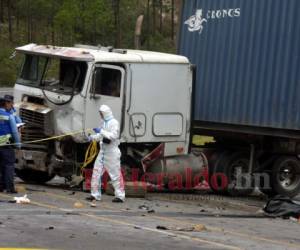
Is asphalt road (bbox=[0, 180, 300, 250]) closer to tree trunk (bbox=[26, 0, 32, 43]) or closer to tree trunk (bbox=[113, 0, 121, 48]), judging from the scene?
tree trunk (bbox=[113, 0, 121, 48])

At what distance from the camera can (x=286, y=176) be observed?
14984mm

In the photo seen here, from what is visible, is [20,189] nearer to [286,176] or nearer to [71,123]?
[71,123]

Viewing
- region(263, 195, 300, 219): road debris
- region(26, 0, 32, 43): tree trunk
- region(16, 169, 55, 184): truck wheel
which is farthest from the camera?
region(26, 0, 32, 43): tree trunk

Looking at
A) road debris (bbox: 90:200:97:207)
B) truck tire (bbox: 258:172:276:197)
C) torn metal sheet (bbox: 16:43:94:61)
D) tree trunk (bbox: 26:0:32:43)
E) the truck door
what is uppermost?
tree trunk (bbox: 26:0:32:43)

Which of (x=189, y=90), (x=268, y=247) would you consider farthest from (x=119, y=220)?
(x=189, y=90)

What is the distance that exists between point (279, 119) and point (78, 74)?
3.94m

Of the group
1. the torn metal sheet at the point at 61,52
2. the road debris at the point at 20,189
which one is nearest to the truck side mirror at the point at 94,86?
the torn metal sheet at the point at 61,52

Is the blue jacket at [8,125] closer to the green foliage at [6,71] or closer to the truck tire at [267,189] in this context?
the truck tire at [267,189]

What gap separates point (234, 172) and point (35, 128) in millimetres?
4443

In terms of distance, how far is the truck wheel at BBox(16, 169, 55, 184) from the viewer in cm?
1445

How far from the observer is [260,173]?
1495 centimetres

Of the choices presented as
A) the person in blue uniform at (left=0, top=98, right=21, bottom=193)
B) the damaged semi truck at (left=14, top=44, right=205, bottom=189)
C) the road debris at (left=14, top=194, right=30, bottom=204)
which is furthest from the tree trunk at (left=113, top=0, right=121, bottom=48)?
the road debris at (left=14, top=194, right=30, bottom=204)

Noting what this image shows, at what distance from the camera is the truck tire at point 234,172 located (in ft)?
49.4

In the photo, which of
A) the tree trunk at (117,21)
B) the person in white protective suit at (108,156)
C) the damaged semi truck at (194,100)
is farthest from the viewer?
the tree trunk at (117,21)
